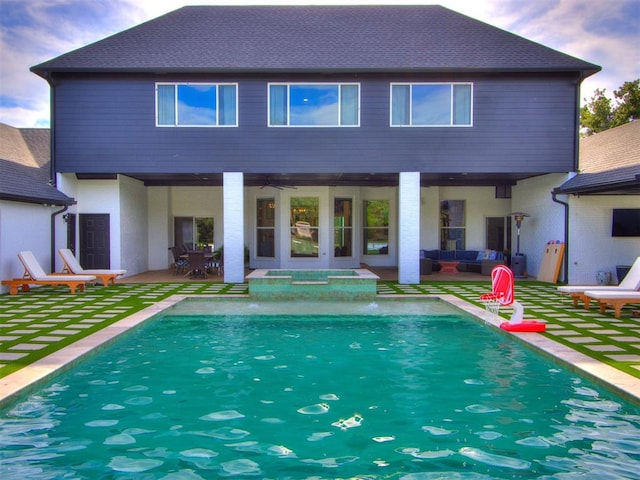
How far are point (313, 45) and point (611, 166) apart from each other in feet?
30.2

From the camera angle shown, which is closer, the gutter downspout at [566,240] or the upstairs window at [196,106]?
the upstairs window at [196,106]

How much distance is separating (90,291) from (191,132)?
516 centimetres

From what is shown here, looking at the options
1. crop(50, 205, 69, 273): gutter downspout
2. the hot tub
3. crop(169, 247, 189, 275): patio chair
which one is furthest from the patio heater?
crop(50, 205, 69, 273): gutter downspout

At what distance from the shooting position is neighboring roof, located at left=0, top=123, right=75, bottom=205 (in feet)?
41.7

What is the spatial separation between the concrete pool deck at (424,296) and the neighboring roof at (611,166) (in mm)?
2937

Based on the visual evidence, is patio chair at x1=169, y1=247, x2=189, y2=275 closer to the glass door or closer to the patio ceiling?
the patio ceiling

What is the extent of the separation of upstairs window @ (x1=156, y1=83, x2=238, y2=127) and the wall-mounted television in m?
11.4

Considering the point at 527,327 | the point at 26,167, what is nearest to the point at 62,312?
the point at 26,167

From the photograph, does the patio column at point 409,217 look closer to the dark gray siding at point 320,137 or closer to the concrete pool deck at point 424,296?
the dark gray siding at point 320,137

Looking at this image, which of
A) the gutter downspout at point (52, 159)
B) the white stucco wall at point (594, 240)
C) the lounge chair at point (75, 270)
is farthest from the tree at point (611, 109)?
the gutter downspout at point (52, 159)

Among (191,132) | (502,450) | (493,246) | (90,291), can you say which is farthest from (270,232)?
(502,450)

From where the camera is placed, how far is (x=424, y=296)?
39.1 ft

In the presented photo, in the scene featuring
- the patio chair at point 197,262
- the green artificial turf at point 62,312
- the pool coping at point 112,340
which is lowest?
the pool coping at point 112,340

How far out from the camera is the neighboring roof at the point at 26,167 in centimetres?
1271
